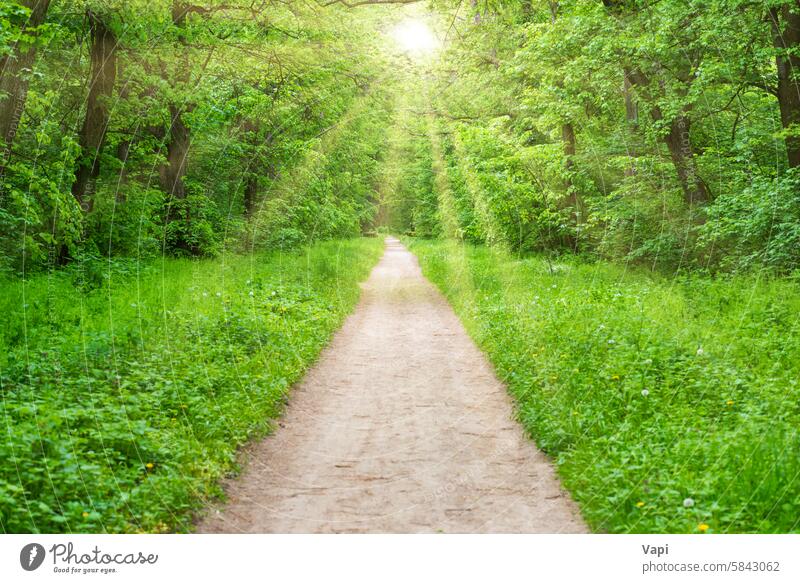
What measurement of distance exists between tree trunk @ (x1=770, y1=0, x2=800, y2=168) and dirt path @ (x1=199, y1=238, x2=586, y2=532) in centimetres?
749

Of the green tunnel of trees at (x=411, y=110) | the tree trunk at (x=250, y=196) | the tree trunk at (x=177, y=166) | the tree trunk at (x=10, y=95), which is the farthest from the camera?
the tree trunk at (x=250, y=196)

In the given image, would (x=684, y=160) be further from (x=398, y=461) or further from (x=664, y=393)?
(x=398, y=461)

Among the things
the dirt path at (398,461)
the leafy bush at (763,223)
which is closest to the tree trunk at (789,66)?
the leafy bush at (763,223)

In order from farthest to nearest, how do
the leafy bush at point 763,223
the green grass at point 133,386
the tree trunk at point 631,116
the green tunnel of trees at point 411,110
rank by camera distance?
1. the tree trunk at point 631,116
2. the green tunnel of trees at point 411,110
3. the leafy bush at point 763,223
4. the green grass at point 133,386

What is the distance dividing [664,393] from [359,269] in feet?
63.7

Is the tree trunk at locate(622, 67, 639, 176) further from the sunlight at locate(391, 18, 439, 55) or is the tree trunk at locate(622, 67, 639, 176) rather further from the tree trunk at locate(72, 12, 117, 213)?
the tree trunk at locate(72, 12, 117, 213)

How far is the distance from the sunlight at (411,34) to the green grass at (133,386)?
8215mm

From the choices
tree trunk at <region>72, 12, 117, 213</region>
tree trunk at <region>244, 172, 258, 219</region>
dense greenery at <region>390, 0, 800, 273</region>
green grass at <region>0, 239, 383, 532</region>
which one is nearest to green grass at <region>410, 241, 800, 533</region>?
dense greenery at <region>390, 0, 800, 273</region>

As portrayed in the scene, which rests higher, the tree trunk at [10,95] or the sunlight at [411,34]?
the sunlight at [411,34]

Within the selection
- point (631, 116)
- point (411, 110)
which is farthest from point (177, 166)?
point (631, 116)

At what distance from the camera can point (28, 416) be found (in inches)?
235

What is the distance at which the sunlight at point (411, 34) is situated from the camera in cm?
1825

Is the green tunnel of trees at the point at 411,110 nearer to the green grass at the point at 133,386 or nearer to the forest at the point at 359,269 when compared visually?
the forest at the point at 359,269

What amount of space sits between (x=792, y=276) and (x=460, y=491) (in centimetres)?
765
